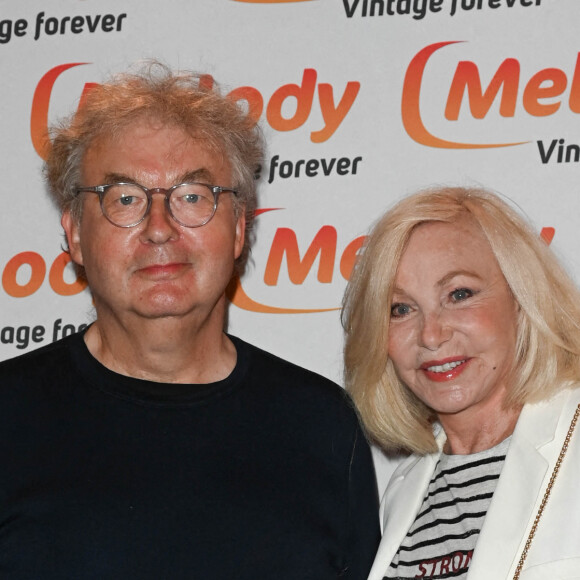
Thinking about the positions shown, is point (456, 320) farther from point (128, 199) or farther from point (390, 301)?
point (128, 199)

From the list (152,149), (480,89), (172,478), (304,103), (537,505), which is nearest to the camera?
(537,505)

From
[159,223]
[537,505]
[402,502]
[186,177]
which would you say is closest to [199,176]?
[186,177]

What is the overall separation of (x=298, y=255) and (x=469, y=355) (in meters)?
0.78

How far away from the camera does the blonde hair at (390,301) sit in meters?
2.29

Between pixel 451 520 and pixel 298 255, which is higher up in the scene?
pixel 298 255

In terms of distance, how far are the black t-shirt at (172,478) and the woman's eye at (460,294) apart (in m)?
0.43

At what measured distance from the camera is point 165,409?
2.30m

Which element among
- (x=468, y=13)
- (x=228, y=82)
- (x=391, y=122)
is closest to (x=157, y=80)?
(x=228, y=82)

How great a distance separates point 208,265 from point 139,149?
31 cm

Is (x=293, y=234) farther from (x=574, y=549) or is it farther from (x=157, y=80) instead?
(x=574, y=549)

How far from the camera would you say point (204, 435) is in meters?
2.29

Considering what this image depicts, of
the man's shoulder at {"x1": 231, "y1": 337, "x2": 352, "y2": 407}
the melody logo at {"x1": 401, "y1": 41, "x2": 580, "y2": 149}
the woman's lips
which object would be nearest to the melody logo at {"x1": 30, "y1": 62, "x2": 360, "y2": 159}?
the melody logo at {"x1": 401, "y1": 41, "x2": 580, "y2": 149}

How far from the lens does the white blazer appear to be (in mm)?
2035

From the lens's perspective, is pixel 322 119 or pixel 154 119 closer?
pixel 154 119
